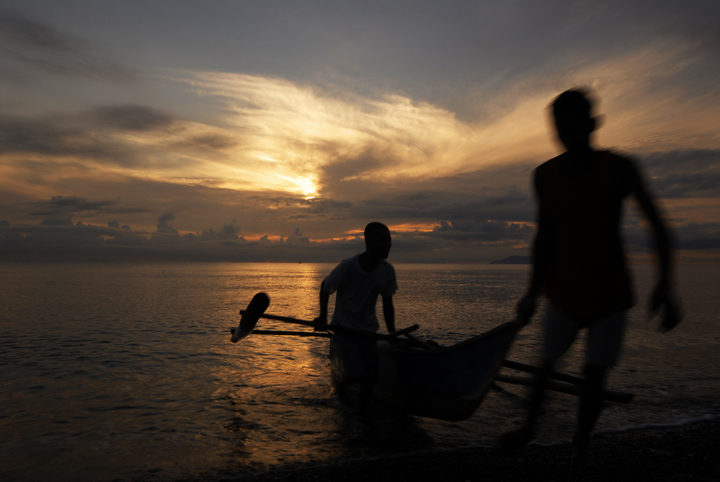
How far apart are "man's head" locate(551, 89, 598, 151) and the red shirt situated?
0.13m

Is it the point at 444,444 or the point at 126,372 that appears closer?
the point at 444,444

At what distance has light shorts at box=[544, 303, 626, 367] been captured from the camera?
8.46 ft

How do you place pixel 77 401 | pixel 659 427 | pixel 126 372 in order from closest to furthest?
pixel 659 427 → pixel 77 401 → pixel 126 372

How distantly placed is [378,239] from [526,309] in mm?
2567

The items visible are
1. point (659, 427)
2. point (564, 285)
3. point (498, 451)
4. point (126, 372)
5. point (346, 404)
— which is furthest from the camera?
point (126, 372)

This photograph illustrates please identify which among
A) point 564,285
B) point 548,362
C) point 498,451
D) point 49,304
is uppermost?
point 564,285

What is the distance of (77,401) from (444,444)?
6.28 m

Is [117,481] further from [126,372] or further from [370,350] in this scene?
[126,372]

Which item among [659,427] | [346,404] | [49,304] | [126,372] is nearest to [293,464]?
[346,404]

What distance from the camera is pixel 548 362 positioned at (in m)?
2.79

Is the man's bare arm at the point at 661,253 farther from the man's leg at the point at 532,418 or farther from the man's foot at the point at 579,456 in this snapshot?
the man's foot at the point at 579,456

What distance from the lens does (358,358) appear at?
5.40 meters

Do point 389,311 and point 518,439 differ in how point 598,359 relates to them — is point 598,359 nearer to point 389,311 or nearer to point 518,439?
point 518,439

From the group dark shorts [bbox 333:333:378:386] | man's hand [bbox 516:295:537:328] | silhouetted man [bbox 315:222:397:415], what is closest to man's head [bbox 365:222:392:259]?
silhouetted man [bbox 315:222:397:415]
